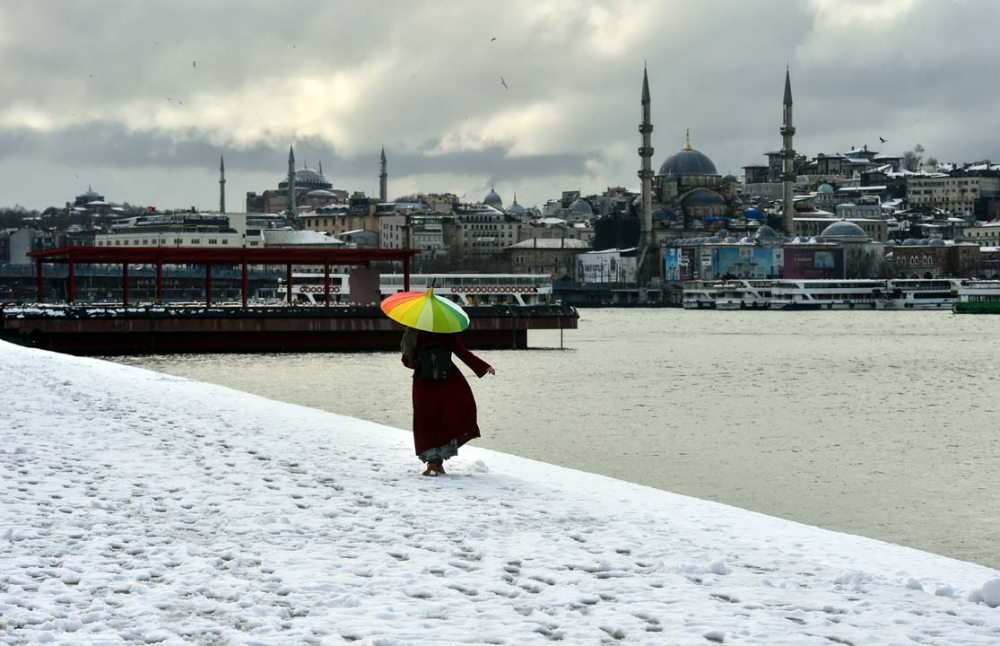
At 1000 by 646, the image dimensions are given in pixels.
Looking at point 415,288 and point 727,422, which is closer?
point 727,422

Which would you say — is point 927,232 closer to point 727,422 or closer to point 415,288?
point 415,288

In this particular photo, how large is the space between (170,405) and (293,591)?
8.95 metres

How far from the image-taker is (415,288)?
81562 mm

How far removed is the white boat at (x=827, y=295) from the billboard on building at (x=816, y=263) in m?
27.2

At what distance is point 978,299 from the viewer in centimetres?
10250

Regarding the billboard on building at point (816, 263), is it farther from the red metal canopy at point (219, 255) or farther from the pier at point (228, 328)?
the pier at point (228, 328)

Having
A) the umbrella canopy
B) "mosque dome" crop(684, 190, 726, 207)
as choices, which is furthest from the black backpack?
"mosque dome" crop(684, 190, 726, 207)

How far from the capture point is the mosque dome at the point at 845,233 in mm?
147375

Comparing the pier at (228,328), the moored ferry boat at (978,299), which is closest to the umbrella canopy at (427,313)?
the pier at (228,328)

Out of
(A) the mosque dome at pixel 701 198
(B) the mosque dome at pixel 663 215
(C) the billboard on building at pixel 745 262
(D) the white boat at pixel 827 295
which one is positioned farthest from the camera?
(A) the mosque dome at pixel 701 198

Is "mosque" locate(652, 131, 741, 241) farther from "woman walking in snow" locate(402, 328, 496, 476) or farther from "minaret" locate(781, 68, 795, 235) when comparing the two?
"woman walking in snow" locate(402, 328, 496, 476)

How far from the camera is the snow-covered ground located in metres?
6.24

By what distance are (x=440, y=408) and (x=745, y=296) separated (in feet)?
354

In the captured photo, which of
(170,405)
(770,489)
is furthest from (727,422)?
(170,405)
